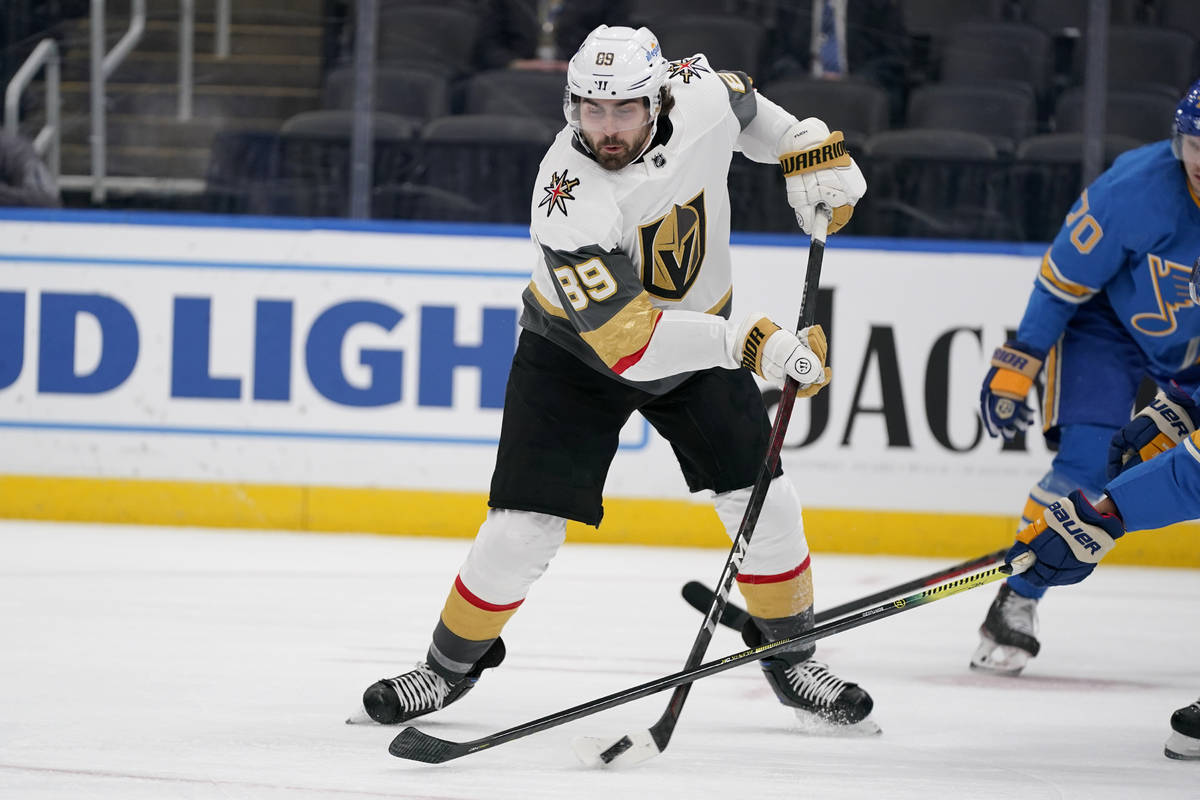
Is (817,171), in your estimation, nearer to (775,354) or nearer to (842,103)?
(775,354)

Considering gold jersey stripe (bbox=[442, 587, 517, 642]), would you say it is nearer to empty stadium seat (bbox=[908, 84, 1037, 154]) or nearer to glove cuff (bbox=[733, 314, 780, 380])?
glove cuff (bbox=[733, 314, 780, 380])

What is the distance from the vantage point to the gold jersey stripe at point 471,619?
2.53 meters

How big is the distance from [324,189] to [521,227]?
2.26ft

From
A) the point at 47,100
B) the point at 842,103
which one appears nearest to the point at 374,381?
the point at 47,100

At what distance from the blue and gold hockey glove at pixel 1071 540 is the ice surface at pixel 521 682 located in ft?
1.05

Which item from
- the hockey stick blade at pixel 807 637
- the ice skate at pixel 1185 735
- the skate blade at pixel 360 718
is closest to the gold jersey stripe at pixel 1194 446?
the hockey stick blade at pixel 807 637

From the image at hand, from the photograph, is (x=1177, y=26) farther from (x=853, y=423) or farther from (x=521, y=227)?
(x=521, y=227)

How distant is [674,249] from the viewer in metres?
2.46

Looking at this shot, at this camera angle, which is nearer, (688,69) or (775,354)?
(775,354)

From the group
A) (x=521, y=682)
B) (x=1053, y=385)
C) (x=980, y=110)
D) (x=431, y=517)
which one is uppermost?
(x=980, y=110)

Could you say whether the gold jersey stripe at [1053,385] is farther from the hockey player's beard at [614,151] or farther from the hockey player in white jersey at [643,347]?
the hockey player's beard at [614,151]

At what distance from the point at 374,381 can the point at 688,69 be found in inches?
94.1

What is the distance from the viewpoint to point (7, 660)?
2941 millimetres

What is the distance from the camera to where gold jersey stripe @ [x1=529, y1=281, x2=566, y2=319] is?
2520 mm
